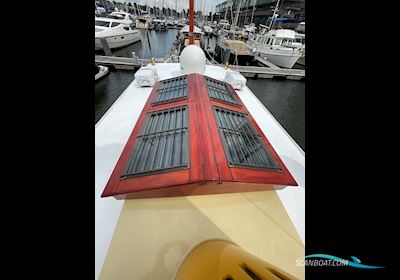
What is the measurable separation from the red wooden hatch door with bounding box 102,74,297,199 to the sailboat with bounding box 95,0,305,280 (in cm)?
2

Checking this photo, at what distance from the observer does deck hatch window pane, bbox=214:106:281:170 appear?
8.89 ft

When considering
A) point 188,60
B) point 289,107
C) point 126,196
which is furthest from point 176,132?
point 289,107

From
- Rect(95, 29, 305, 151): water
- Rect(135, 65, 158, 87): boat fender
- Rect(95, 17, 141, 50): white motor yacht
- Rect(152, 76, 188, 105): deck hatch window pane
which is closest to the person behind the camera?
Rect(152, 76, 188, 105): deck hatch window pane

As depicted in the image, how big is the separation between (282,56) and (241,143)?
1805 centimetres

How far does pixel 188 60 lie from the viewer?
21.4ft

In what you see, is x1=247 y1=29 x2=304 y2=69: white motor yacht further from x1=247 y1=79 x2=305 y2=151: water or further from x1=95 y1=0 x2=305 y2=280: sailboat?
x1=95 y1=0 x2=305 y2=280: sailboat

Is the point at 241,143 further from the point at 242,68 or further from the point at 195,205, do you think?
Answer: the point at 242,68

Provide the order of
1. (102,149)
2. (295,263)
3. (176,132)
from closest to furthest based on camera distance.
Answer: (295,263), (176,132), (102,149)

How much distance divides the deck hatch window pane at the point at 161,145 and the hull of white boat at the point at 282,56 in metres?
17.7

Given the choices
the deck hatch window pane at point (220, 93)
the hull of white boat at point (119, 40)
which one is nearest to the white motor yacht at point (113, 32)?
the hull of white boat at point (119, 40)

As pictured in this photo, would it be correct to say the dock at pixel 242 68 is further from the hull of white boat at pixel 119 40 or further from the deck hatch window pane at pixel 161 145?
the deck hatch window pane at pixel 161 145
